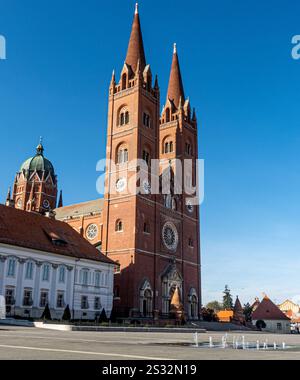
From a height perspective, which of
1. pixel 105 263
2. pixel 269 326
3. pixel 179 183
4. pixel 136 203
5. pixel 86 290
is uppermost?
pixel 179 183

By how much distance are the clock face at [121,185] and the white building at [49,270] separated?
9484 millimetres

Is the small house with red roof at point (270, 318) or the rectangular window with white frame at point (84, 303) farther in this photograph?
the small house with red roof at point (270, 318)

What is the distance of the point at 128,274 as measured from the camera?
53625 millimetres

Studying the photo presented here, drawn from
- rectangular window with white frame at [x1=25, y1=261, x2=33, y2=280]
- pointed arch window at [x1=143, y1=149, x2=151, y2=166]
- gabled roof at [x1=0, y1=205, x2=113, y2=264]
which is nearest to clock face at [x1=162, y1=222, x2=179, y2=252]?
pointed arch window at [x1=143, y1=149, x2=151, y2=166]

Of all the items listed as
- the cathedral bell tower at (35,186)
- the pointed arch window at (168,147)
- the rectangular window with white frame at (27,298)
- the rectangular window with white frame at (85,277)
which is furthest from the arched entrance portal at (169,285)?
the cathedral bell tower at (35,186)

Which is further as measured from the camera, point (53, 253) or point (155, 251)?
point (155, 251)

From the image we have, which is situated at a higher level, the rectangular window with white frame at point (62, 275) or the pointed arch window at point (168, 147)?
the pointed arch window at point (168, 147)

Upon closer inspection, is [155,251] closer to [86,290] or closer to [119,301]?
[119,301]

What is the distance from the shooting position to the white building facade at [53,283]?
39.5 m

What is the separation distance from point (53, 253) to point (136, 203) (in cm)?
1522

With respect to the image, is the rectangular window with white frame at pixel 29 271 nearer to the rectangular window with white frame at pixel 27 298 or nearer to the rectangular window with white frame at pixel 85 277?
the rectangular window with white frame at pixel 27 298

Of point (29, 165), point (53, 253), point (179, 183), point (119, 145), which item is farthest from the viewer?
point (29, 165)
